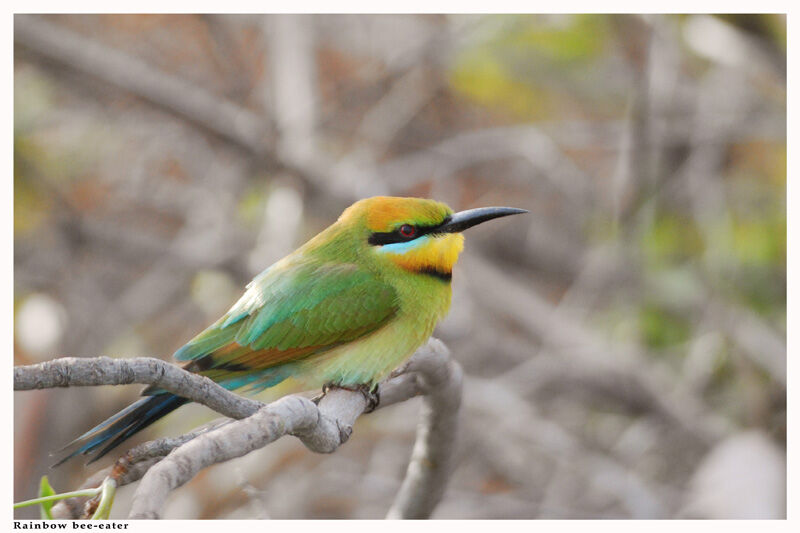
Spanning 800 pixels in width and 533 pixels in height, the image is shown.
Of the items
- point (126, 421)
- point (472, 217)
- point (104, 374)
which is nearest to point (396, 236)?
point (472, 217)

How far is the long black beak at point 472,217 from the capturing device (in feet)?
3.94

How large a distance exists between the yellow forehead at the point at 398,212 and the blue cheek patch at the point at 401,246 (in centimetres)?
3

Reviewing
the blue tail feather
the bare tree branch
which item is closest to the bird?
the blue tail feather

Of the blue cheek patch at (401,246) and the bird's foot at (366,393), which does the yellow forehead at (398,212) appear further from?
the bird's foot at (366,393)

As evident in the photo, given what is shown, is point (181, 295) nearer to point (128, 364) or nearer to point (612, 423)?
point (612, 423)

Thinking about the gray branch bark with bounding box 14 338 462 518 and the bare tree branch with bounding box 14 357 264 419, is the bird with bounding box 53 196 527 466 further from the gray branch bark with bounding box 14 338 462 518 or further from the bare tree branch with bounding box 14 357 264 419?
the bare tree branch with bounding box 14 357 264 419

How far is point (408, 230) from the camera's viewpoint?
49.6 inches

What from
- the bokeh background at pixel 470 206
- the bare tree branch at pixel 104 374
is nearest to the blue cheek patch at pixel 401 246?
the bare tree branch at pixel 104 374

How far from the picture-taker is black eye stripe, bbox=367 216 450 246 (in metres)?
1.25

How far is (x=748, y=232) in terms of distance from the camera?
258cm

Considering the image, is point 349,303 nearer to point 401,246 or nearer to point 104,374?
point 401,246

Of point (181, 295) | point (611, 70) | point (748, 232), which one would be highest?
point (611, 70)
